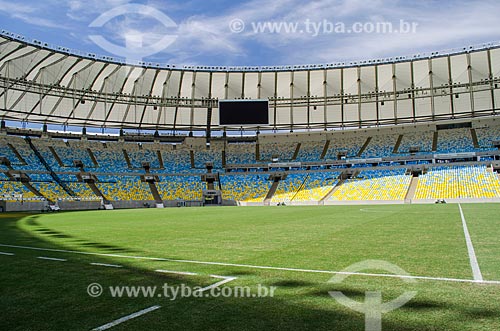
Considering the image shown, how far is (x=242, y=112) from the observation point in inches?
2234

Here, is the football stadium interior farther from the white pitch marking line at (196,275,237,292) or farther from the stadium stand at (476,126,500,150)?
the white pitch marking line at (196,275,237,292)

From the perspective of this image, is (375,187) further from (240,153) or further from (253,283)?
(253,283)

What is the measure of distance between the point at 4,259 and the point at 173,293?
6.10 m

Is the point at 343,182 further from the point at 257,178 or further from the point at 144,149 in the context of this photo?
the point at 144,149

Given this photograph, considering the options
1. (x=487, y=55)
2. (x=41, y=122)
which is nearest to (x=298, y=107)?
(x=487, y=55)

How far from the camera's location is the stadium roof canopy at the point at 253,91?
164ft

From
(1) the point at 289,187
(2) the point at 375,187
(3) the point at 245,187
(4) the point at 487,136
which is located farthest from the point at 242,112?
(4) the point at 487,136

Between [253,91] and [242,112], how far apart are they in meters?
5.61

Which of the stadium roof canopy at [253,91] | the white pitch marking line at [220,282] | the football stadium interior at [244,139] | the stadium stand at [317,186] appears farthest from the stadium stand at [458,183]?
the white pitch marking line at [220,282]

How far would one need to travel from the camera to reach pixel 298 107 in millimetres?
62469

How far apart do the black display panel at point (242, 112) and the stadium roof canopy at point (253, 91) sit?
13.0 feet

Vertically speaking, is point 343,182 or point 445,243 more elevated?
point 343,182

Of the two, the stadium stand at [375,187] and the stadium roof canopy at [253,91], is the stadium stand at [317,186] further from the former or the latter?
the stadium roof canopy at [253,91]

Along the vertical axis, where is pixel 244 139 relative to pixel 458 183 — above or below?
above
